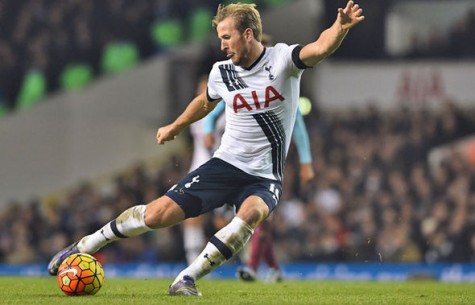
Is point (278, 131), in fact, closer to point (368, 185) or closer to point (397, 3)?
point (368, 185)

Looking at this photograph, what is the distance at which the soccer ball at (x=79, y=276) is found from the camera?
816cm

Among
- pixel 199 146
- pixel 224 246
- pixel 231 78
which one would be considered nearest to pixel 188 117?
pixel 231 78

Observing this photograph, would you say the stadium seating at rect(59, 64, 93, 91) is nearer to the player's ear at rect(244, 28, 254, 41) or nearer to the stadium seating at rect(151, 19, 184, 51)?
the stadium seating at rect(151, 19, 184, 51)

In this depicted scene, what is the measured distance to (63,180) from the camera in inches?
868

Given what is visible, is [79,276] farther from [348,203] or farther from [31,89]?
[31,89]

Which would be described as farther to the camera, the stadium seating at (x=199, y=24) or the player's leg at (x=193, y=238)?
the stadium seating at (x=199, y=24)

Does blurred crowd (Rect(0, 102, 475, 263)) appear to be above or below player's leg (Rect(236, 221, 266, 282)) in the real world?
below

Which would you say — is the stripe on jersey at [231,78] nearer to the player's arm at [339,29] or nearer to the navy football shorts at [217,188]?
the navy football shorts at [217,188]

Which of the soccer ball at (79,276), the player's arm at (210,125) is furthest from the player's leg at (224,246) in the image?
the player's arm at (210,125)

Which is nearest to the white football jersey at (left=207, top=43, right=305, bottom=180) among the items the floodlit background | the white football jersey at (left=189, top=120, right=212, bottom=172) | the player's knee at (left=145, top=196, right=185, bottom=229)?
the player's knee at (left=145, top=196, right=185, bottom=229)

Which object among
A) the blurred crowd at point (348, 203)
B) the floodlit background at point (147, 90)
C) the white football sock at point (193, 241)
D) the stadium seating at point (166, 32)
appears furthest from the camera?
the stadium seating at point (166, 32)

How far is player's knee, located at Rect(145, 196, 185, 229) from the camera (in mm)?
8320

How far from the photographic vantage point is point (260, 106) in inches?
328

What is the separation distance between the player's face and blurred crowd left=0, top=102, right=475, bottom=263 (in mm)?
9216
